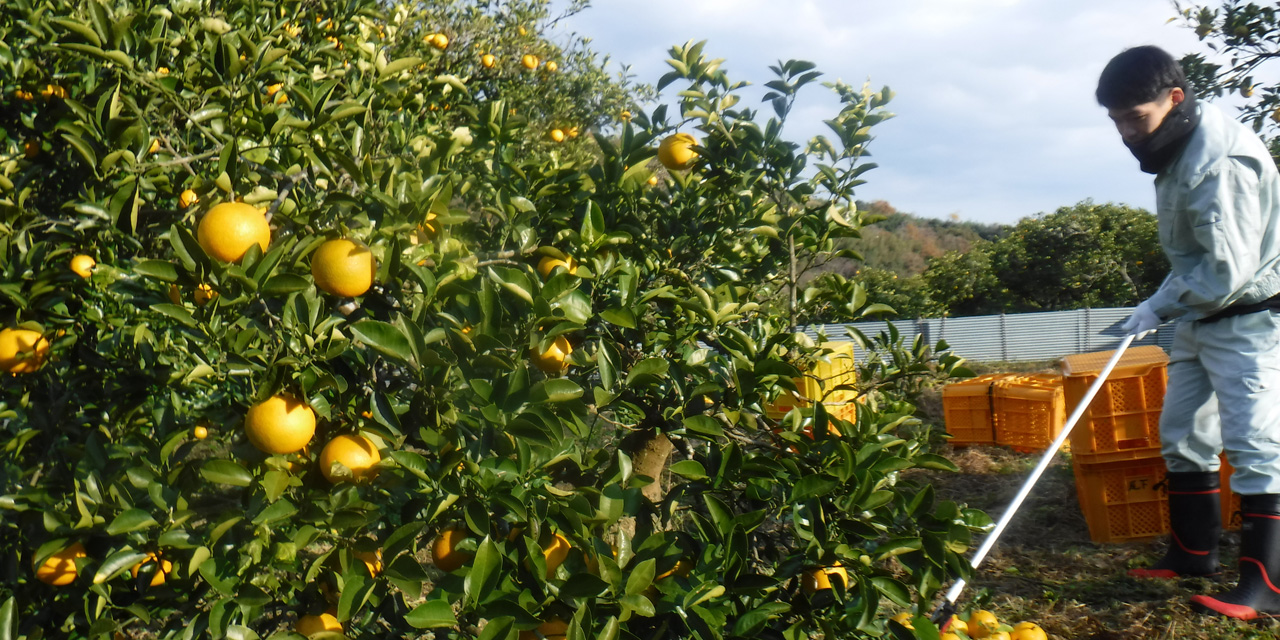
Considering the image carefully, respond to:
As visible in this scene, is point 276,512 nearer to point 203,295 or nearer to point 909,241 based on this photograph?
point 203,295

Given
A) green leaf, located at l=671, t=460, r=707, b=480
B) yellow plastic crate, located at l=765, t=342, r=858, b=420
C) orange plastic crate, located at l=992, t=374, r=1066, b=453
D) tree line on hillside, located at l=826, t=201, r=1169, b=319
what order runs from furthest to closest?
tree line on hillside, located at l=826, t=201, r=1169, b=319, orange plastic crate, located at l=992, t=374, r=1066, b=453, yellow plastic crate, located at l=765, t=342, r=858, b=420, green leaf, located at l=671, t=460, r=707, b=480

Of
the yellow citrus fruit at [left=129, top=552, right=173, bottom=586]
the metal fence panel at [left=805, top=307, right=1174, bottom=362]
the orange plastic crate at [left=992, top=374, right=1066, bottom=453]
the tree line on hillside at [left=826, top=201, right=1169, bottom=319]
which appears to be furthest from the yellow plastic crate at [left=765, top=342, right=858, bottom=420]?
the tree line on hillside at [left=826, top=201, right=1169, bottom=319]

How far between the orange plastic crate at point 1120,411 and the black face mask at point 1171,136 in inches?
45.6

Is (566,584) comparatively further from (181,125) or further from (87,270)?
(181,125)

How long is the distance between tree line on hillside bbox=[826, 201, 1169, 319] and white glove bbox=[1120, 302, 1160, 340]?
12555 millimetres

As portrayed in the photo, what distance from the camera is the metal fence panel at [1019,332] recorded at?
15.2m

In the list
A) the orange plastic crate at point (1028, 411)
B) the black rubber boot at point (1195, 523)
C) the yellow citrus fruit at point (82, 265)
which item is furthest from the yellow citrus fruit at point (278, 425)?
the orange plastic crate at point (1028, 411)

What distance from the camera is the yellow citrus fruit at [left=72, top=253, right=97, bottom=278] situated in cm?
156

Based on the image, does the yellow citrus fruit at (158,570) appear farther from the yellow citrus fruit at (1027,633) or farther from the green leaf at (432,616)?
the yellow citrus fruit at (1027,633)

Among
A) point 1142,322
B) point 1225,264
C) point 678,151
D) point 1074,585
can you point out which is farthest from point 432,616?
point 1074,585

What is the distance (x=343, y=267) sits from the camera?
1.27 metres

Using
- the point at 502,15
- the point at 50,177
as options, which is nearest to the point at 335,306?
the point at 50,177

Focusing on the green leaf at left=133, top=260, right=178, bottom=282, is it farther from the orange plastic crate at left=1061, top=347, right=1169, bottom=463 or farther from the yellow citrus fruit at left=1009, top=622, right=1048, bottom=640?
the orange plastic crate at left=1061, top=347, right=1169, bottom=463

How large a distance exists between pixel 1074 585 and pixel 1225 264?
134 cm
